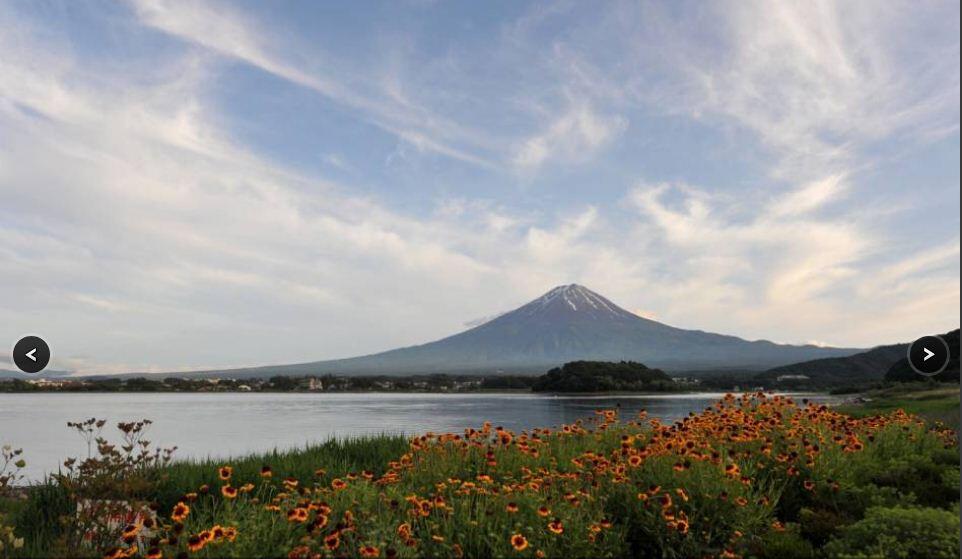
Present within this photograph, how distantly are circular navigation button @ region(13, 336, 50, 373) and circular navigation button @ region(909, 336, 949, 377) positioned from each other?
11211mm

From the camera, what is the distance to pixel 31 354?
9.24m

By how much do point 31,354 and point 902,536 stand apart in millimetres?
10189

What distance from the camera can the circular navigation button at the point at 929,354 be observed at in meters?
9.13

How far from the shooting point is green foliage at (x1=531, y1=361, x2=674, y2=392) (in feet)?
266

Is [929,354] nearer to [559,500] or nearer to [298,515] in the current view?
[559,500]

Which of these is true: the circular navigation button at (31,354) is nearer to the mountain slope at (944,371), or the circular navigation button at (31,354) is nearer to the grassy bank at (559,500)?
the grassy bank at (559,500)

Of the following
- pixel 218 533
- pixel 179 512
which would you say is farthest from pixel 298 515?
pixel 179 512

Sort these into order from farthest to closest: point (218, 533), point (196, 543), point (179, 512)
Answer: point (179, 512) < point (218, 533) < point (196, 543)

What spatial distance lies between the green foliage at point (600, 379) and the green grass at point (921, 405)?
3850 cm

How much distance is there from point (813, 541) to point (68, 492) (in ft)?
29.7

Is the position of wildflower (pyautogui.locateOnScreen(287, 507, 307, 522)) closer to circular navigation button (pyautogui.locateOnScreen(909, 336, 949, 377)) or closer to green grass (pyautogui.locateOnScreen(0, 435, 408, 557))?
green grass (pyautogui.locateOnScreen(0, 435, 408, 557))

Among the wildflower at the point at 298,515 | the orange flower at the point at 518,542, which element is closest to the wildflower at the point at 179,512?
the wildflower at the point at 298,515

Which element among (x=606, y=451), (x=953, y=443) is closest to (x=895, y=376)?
(x=953, y=443)

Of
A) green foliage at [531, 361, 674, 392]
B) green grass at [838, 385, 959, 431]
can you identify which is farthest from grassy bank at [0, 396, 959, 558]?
green foliage at [531, 361, 674, 392]
